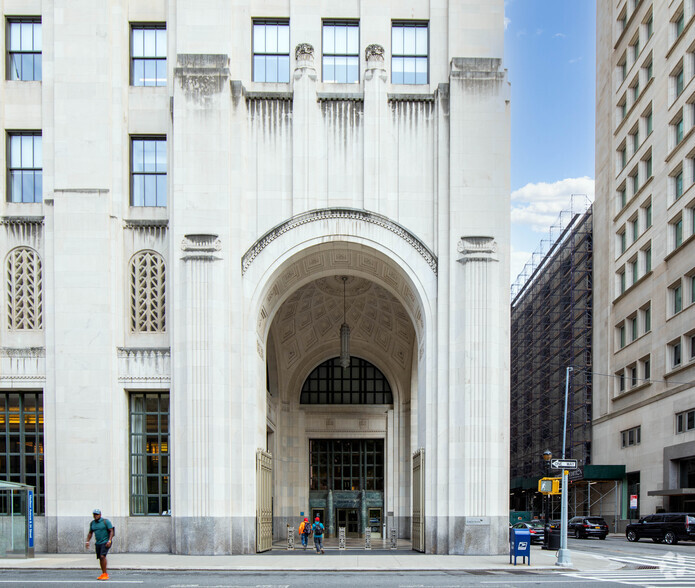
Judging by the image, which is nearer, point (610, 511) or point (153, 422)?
point (153, 422)

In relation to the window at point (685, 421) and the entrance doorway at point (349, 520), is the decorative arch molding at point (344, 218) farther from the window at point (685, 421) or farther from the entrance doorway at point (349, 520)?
the window at point (685, 421)

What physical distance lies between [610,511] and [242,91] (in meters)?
45.6

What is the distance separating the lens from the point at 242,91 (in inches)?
1041

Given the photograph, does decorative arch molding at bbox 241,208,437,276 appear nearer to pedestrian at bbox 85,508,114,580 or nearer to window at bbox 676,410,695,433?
pedestrian at bbox 85,508,114,580

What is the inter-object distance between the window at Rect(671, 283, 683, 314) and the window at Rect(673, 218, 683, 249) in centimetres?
254

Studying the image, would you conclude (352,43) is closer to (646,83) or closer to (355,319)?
(355,319)

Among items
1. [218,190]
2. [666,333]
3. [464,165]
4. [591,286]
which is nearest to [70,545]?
[218,190]

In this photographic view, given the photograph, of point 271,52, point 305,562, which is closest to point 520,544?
point 305,562

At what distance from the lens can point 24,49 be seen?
2742 cm

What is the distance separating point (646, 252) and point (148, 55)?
125 feet

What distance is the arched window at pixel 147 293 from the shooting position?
26.5m

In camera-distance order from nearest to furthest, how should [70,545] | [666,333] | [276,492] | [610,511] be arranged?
[70,545] → [276,492] → [666,333] → [610,511]

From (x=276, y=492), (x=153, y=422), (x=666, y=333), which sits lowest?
(x=276, y=492)

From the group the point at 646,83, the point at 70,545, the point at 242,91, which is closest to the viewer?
the point at 70,545
